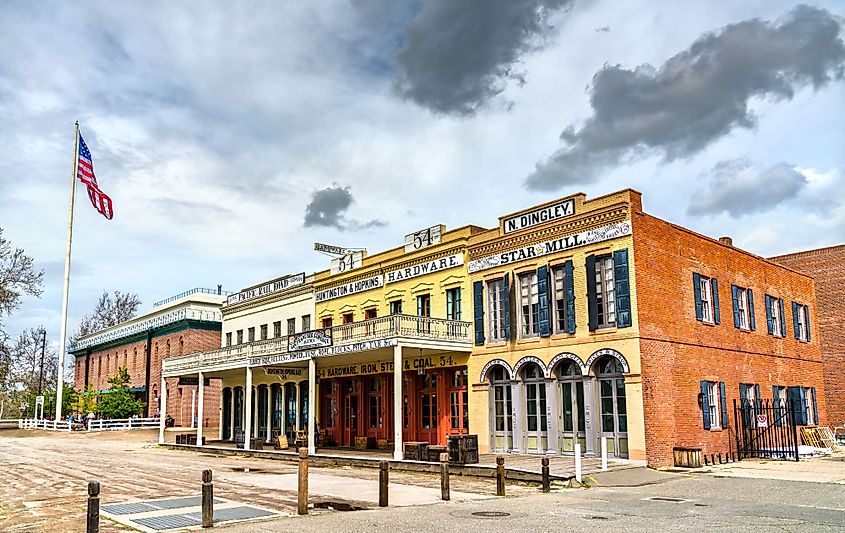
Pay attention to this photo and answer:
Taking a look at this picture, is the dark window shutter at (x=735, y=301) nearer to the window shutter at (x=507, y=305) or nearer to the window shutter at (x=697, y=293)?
the window shutter at (x=697, y=293)

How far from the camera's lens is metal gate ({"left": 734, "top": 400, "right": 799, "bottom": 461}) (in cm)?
2389

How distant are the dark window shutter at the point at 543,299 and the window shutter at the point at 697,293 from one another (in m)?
4.47

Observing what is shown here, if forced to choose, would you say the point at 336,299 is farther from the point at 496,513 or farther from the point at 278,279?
the point at 496,513

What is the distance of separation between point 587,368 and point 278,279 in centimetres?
1833

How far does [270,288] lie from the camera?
3678 cm

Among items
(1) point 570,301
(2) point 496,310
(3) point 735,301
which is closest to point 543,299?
(1) point 570,301

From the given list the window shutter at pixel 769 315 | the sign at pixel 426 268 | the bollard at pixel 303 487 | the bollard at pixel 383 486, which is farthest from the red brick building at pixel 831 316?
the bollard at pixel 303 487

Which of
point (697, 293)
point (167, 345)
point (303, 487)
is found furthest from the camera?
point (167, 345)

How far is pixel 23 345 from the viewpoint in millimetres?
80500

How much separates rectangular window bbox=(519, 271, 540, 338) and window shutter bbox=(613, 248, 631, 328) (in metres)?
3.01

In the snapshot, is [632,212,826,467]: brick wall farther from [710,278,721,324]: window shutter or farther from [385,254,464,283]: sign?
[385,254,464,283]: sign

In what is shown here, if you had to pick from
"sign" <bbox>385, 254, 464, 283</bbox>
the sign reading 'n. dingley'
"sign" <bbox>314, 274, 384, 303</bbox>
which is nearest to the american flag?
"sign" <bbox>314, 274, 384, 303</bbox>

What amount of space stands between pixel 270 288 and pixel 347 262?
6130 millimetres

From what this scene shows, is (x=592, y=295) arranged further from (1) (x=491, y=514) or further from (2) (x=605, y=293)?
(1) (x=491, y=514)
